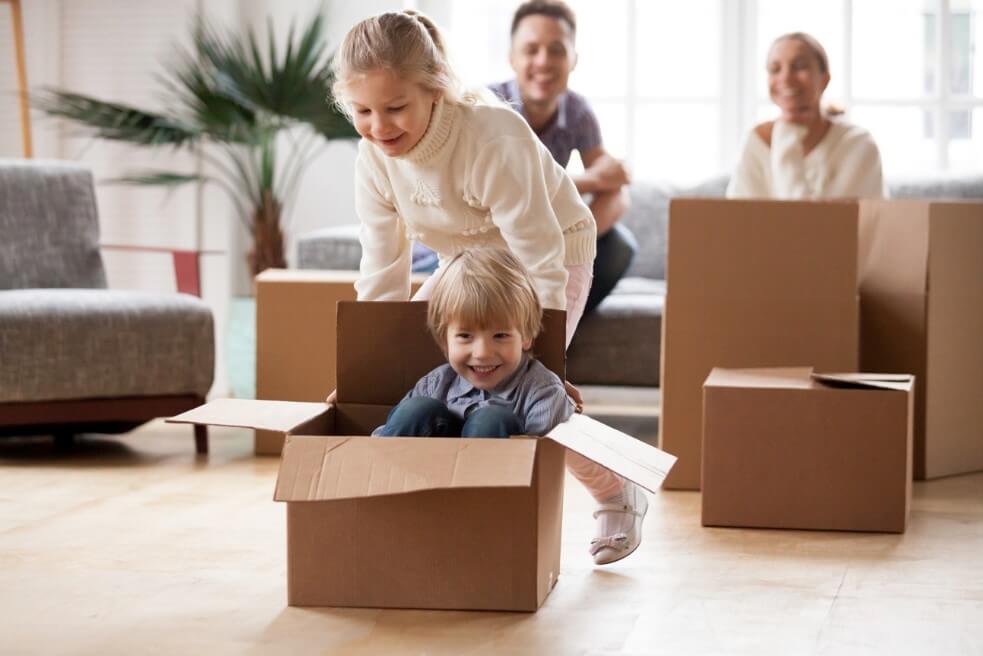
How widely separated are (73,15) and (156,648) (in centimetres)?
350

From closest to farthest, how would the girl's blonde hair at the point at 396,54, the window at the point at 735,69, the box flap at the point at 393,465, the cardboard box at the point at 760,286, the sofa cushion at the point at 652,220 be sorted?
the box flap at the point at 393,465, the girl's blonde hair at the point at 396,54, the cardboard box at the point at 760,286, the sofa cushion at the point at 652,220, the window at the point at 735,69

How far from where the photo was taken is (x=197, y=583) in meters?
2.01

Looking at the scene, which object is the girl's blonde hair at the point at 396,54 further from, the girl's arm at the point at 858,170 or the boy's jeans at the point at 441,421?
the girl's arm at the point at 858,170

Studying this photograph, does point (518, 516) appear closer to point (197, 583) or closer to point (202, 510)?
point (197, 583)

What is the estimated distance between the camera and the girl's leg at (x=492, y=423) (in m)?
1.87

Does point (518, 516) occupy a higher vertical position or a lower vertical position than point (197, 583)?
higher

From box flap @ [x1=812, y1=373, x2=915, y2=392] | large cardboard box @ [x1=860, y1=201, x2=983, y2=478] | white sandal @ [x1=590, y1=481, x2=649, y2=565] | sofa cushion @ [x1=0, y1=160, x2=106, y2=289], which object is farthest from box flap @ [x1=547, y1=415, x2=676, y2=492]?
sofa cushion @ [x1=0, y1=160, x2=106, y2=289]

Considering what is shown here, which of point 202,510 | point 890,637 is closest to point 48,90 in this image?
point 202,510

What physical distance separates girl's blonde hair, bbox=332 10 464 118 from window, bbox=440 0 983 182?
2295 millimetres

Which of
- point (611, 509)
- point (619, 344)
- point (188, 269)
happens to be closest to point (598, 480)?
point (611, 509)

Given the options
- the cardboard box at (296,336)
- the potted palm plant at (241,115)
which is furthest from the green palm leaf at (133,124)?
the cardboard box at (296,336)

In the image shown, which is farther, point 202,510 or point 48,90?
point 48,90

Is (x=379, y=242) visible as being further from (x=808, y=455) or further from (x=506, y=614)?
(x=808, y=455)

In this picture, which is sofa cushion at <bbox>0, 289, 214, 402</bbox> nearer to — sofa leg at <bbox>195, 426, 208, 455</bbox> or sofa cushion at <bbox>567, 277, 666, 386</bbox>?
sofa leg at <bbox>195, 426, 208, 455</bbox>
